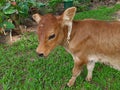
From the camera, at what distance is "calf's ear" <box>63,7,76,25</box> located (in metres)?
3.13

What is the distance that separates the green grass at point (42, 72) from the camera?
154 inches

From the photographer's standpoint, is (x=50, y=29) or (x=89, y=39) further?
(x=89, y=39)

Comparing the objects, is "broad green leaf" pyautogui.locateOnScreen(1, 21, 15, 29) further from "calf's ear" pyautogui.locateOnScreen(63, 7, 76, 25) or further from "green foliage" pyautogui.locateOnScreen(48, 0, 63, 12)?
"calf's ear" pyautogui.locateOnScreen(63, 7, 76, 25)

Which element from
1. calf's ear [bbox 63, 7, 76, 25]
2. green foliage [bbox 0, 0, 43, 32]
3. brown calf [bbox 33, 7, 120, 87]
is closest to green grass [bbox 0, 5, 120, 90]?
brown calf [bbox 33, 7, 120, 87]

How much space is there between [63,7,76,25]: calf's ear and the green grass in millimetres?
1185

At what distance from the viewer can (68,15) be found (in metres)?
3.18

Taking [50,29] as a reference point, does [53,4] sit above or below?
below

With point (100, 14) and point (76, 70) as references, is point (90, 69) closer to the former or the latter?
point (76, 70)

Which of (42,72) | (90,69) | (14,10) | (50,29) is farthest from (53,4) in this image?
(50,29)

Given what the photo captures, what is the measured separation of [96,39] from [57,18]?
0.65 m

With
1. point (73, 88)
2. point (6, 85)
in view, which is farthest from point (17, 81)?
point (73, 88)

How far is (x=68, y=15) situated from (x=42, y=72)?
1409 mm

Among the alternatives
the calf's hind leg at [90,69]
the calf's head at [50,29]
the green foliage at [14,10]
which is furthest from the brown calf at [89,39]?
the green foliage at [14,10]

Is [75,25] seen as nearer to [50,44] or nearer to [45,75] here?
[50,44]
